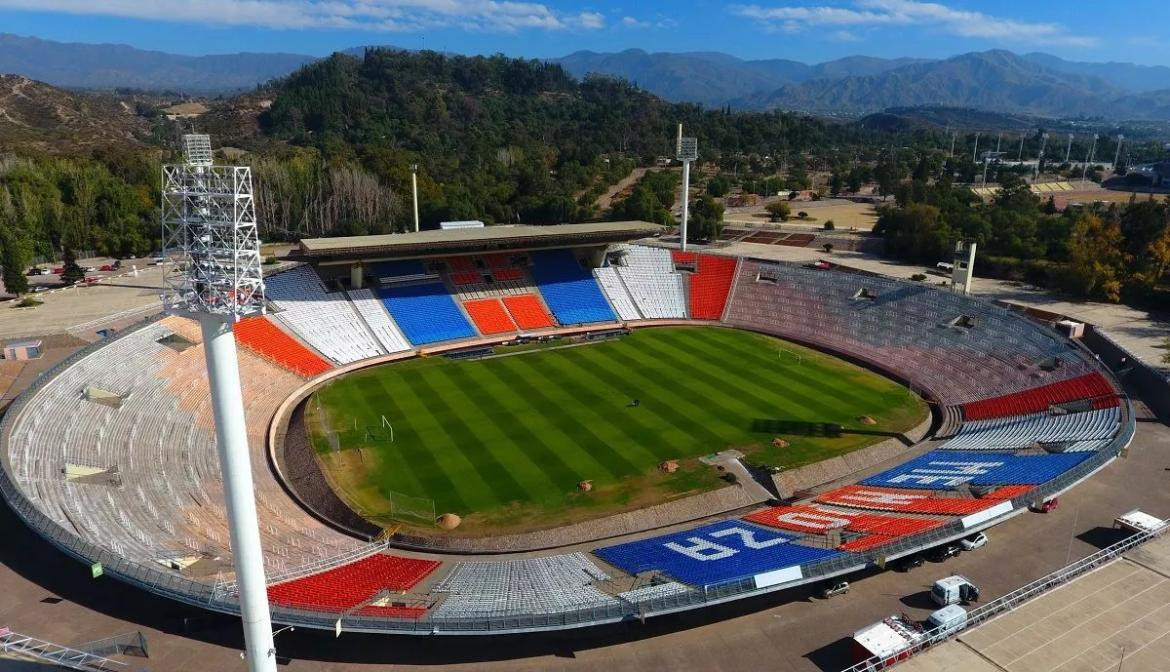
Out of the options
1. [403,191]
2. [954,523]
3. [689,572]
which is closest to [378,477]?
[689,572]

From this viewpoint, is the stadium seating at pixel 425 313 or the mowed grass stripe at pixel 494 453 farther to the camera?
the stadium seating at pixel 425 313

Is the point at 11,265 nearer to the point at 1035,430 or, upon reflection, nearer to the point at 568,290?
the point at 568,290

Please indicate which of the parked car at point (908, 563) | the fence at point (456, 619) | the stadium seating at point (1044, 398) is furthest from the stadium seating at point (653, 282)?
the fence at point (456, 619)

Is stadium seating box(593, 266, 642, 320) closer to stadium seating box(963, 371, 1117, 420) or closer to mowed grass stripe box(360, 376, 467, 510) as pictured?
mowed grass stripe box(360, 376, 467, 510)

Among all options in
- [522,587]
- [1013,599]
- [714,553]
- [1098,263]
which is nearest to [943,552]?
[1013,599]

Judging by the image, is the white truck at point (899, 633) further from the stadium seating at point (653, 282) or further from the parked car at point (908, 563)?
the stadium seating at point (653, 282)

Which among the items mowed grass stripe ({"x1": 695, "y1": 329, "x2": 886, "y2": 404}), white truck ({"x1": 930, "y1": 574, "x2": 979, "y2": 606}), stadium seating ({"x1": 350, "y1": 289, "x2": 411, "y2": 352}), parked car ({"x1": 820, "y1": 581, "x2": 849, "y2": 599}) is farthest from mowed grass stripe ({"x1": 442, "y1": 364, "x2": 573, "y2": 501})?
mowed grass stripe ({"x1": 695, "y1": 329, "x2": 886, "y2": 404})
